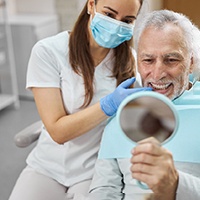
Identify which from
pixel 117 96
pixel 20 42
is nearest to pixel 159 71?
pixel 117 96

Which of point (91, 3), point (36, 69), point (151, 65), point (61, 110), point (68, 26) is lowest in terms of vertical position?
point (68, 26)

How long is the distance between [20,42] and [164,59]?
8.90 ft

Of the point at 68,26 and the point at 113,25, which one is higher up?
the point at 113,25

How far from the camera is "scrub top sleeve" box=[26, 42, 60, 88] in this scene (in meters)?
1.55

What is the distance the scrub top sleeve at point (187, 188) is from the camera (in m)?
1.05

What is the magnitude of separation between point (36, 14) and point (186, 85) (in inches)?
118

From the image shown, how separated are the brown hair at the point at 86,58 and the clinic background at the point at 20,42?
1.66 m

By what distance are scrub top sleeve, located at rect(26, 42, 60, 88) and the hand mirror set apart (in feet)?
2.58

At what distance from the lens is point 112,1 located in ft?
4.72

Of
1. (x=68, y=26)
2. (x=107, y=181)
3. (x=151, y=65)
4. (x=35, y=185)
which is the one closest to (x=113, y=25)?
(x=151, y=65)

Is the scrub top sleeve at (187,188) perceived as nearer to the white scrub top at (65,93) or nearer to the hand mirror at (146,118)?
the hand mirror at (146,118)

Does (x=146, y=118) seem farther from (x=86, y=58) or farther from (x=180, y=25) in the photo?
(x=86, y=58)

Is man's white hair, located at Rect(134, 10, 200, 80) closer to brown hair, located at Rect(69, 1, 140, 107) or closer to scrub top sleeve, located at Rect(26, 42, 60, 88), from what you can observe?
brown hair, located at Rect(69, 1, 140, 107)

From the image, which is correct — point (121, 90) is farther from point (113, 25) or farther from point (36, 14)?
point (36, 14)
